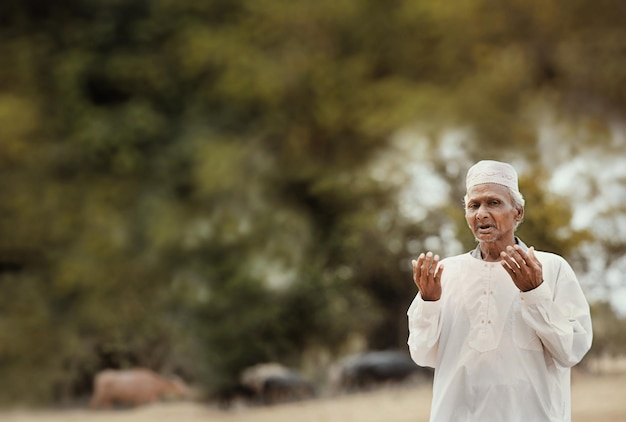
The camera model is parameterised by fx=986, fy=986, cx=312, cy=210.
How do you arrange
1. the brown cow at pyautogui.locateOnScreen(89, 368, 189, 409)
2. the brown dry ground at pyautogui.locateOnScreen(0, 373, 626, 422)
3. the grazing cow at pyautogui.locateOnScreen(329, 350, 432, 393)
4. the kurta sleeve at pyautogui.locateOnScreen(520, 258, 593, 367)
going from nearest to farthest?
1. the kurta sleeve at pyautogui.locateOnScreen(520, 258, 593, 367)
2. the brown dry ground at pyautogui.locateOnScreen(0, 373, 626, 422)
3. the grazing cow at pyautogui.locateOnScreen(329, 350, 432, 393)
4. the brown cow at pyautogui.locateOnScreen(89, 368, 189, 409)

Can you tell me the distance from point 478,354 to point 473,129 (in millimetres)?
5397

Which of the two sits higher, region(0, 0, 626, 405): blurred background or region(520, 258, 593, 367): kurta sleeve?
region(0, 0, 626, 405): blurred background

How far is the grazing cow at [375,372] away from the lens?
22.0 feet

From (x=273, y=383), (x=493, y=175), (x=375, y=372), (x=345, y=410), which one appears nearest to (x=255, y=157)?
(x=273, y=383)

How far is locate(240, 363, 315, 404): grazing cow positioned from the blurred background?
87mm

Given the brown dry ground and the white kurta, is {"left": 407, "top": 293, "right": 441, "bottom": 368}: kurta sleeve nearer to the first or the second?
the white kurta

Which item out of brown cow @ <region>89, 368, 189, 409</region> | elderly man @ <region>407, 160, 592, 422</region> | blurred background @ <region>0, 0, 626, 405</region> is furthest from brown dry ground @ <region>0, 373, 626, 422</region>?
elderly man @ <region>407, 160, 592, 422</region>

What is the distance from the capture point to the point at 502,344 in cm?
156

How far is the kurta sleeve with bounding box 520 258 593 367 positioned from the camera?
1490 millimetres

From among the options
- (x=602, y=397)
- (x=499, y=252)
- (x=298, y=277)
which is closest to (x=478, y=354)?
(x=499, y=252)

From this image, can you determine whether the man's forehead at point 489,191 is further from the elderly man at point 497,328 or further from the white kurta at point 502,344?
the white kurta at point 502,344

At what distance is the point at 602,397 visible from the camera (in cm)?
608

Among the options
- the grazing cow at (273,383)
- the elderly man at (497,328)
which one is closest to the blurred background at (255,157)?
the grazing cow at (273,383)

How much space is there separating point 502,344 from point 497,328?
0.03 m
